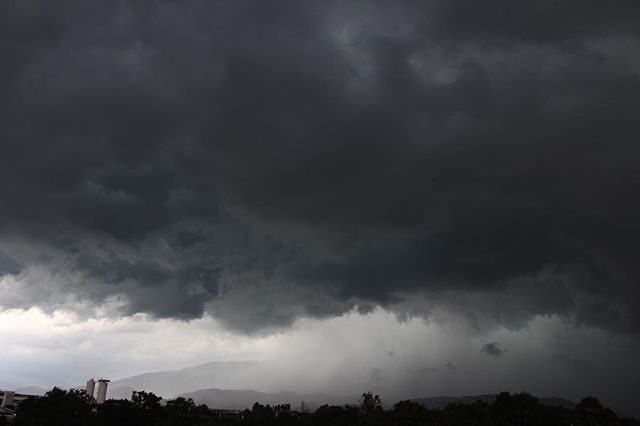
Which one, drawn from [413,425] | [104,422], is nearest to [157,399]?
[104,422]

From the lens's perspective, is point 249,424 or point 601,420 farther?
point 249,424

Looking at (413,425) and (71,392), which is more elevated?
(71,392)

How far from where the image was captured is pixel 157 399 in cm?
13575

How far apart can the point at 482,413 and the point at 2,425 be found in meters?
133

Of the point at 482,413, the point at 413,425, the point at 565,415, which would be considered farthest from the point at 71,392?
the point at 565,415

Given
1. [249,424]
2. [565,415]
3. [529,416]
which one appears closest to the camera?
[529,416]

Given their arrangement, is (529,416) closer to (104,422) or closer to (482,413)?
(482,413)

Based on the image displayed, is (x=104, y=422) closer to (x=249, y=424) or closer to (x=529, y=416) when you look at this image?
(x=249, y=424)

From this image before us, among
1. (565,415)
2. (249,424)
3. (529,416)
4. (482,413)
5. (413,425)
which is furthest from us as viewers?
(249,424)

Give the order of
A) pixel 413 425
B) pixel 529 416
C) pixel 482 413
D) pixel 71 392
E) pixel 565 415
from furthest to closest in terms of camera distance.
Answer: pixel 565 415 → pixel 529 416 → pixel 482 413 → pixel 71 392 → pixel 413 425

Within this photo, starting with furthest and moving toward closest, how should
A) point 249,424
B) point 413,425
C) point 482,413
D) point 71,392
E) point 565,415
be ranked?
point 249,424 → point 565,415 → point 482,413 → point 71,392 → point 413,425

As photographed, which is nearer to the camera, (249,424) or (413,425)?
(413,425)

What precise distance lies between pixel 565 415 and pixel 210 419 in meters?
116

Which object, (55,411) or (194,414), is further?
(194,414)
